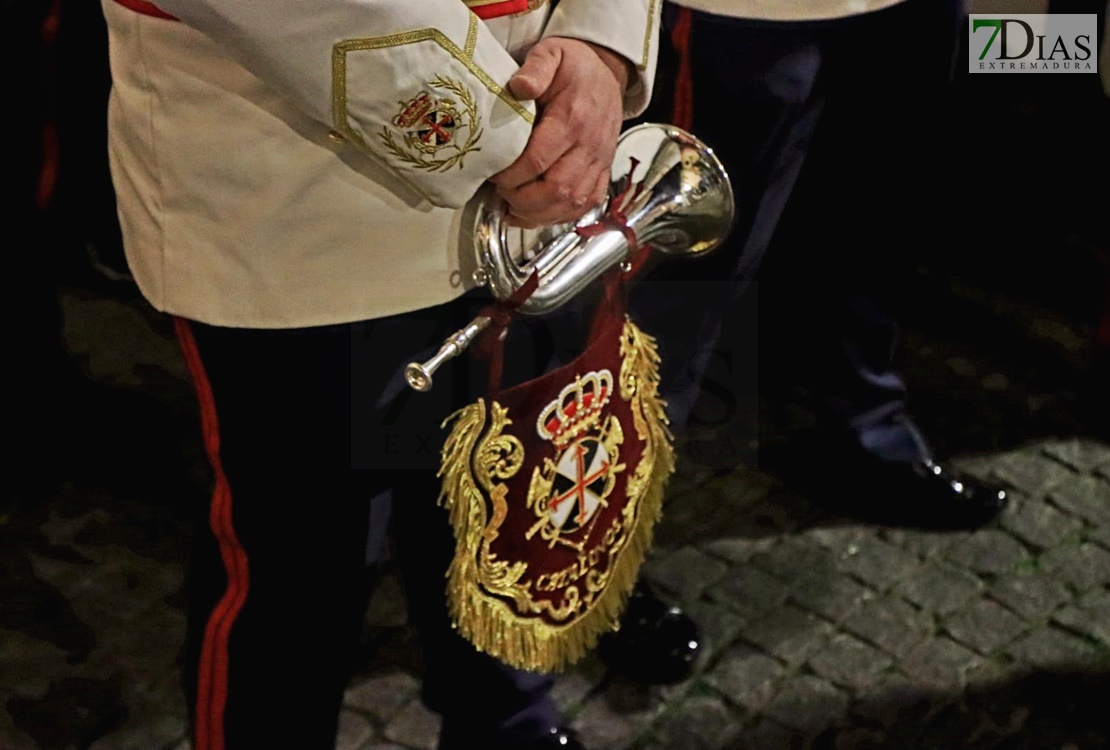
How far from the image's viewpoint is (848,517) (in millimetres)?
1966

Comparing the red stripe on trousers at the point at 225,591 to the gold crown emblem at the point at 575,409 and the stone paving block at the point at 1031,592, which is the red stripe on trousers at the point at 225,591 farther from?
the stone paving block at the point at 1031,592

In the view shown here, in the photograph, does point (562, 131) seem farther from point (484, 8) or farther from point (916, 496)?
point (916, 496)

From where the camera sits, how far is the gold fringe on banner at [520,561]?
113 centimetres

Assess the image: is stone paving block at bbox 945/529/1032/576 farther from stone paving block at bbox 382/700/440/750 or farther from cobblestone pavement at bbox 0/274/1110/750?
stone paving block at bbox 382/700/440/750

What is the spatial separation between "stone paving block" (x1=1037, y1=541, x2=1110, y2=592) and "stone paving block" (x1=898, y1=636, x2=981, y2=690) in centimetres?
25

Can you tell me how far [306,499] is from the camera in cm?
108

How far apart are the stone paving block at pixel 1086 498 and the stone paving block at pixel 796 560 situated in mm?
432

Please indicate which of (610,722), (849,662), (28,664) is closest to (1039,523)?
(849,662)

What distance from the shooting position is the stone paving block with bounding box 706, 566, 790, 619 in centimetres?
179

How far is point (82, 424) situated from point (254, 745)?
1050 mm

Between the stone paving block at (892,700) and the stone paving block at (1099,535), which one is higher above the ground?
the stone paving block at (1099,535)

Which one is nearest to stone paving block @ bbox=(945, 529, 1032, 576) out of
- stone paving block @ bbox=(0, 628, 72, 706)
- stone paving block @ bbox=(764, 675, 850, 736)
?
stone paving block @ bbox=(764, 675, 850, 736)

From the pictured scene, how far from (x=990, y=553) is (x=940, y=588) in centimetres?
13

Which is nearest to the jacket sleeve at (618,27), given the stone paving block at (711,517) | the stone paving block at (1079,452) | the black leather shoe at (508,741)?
the black leather shoe at (508,741)
